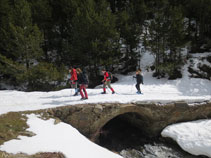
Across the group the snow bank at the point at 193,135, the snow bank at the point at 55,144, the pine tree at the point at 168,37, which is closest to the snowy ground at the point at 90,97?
the snow bank at the point at 193,135

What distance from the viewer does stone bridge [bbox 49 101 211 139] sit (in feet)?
26.9

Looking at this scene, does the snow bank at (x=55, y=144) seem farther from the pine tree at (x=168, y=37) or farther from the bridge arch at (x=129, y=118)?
the pine tree at (x=168, y=37)

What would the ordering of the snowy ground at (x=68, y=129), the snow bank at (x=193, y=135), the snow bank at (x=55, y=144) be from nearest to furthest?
the snow bank at (x=55, y=144) < the snowy ground at (x=68, y=129) < the snow bank at (x=193, y=135)

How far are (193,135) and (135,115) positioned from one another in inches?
151

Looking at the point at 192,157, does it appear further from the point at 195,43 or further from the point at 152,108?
the point at 195,43

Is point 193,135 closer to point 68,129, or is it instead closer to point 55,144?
point 68,129

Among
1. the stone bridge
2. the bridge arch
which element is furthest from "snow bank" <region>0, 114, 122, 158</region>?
the bridge arch

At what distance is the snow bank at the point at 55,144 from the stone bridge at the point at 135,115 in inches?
62.9

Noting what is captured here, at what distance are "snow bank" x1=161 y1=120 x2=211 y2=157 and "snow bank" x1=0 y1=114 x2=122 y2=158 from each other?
5.70m

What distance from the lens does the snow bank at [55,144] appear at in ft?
16.3

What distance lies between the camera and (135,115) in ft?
37.5

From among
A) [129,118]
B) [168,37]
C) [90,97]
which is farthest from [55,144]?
[168,37]

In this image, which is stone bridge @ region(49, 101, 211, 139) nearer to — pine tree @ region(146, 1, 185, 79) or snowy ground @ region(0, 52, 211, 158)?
snowy ground @ region(0, 52, 211, 158)

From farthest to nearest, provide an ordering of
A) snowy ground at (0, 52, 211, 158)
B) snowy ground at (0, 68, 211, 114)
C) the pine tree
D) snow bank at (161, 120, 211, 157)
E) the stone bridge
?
the pine tree < snowy ground at (0, 68, 211, 114) < snow bank at (161, 120, 211, 157) < the stone bridge < snowy ground at (0, 52, 211, 158)
